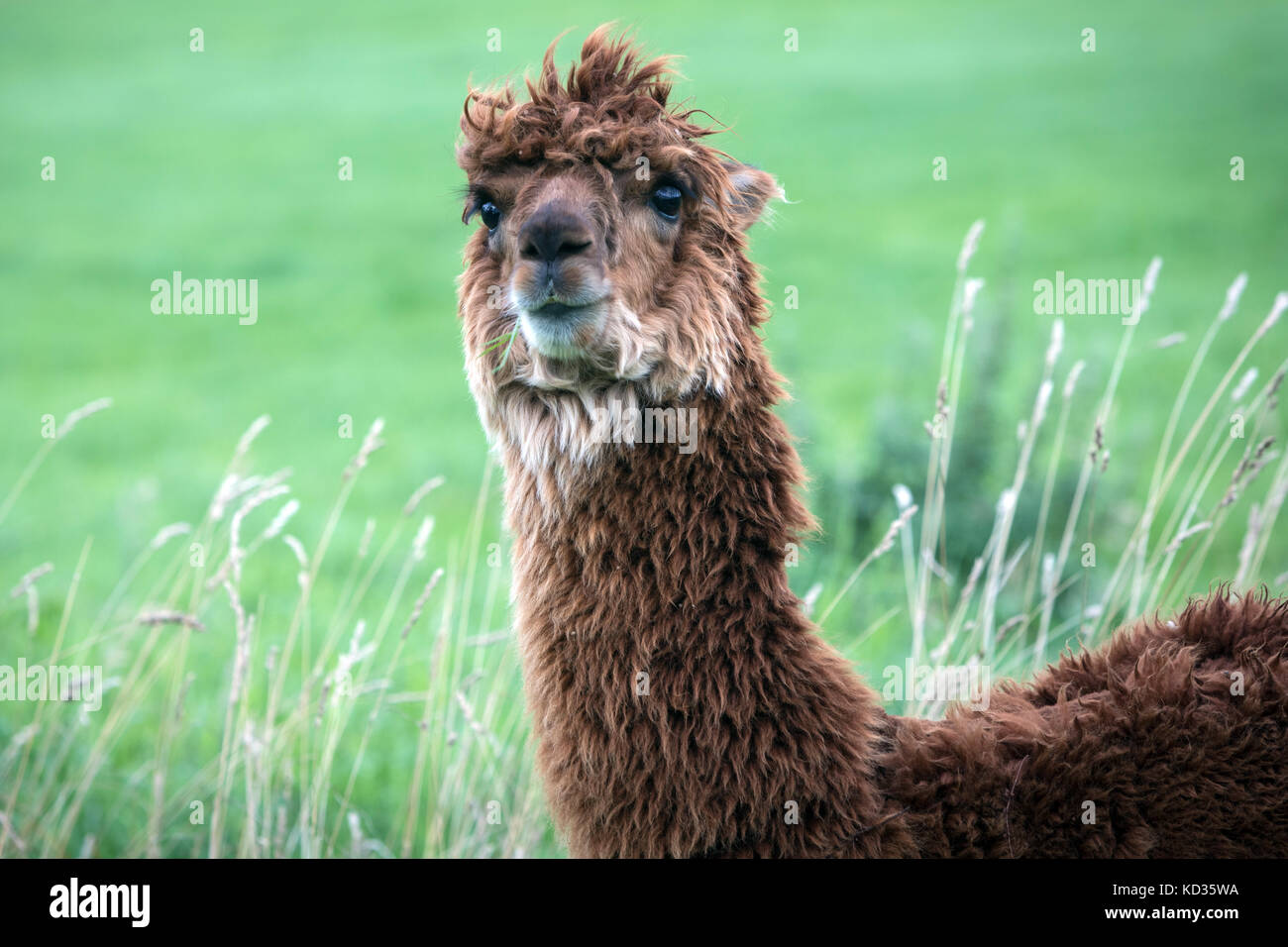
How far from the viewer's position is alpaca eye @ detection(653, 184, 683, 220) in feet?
10.7

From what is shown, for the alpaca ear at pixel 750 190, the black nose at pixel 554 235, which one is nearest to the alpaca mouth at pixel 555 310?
the black nose at pixel 554 235

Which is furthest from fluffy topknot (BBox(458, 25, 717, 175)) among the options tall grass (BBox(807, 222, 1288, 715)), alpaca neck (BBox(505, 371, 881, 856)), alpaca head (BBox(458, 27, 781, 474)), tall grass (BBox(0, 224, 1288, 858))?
tall grass (BBox(807, 222, 1288, 715))

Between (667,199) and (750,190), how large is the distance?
0.45 meters

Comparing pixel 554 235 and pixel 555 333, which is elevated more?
pixel 554 235

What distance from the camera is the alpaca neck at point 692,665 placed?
2.89m

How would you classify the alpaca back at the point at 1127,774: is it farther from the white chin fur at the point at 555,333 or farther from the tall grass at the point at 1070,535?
the white chin fur at the point at 555,333

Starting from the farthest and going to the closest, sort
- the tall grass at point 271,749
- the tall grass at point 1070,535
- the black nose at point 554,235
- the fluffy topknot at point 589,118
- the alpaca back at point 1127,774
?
the tall grass at point 1070,535 < the tall grass at point 271,749 < the fluffy topknot at point 589,118 < the black nose at point 554,235 < the alpaca back at point 1127,774

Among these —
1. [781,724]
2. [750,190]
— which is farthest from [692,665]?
[750,190]

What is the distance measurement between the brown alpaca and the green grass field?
0.77 m

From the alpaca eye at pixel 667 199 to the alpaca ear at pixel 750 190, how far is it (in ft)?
1.09

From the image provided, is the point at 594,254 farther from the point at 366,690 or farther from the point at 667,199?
the point at 366,690

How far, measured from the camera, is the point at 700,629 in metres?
2.98

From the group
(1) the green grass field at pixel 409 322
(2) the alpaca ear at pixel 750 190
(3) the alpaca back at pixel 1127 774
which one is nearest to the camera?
(3) the alpaca back at pixel 1127 774

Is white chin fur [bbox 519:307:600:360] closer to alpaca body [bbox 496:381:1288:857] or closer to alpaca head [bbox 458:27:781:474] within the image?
alpaca head [bbox 458:27:781:474]
